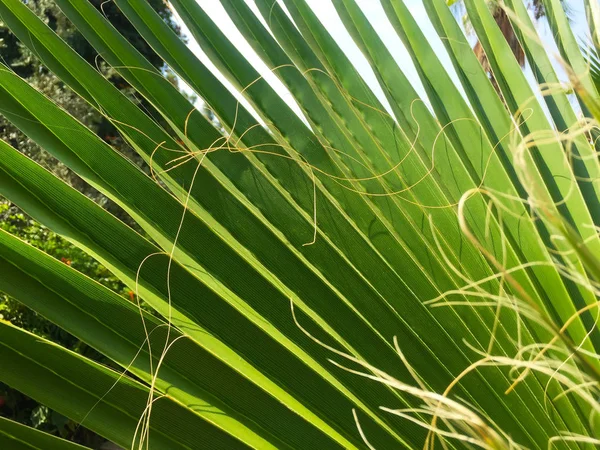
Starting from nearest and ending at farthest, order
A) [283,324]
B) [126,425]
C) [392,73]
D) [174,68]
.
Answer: [126,425], [283,324], [174,68], [392,73]

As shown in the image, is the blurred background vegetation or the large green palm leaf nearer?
the large green palm leaf

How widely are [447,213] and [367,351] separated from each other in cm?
30

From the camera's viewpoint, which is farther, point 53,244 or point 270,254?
point 53,244

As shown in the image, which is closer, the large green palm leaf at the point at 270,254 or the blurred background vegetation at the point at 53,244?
the large green palm leaf at the point at 270,254

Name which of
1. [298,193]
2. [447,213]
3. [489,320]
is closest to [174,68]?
[298,193]

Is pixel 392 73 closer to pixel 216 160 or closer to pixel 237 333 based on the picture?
pixel 216 160

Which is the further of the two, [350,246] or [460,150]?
[460,150]

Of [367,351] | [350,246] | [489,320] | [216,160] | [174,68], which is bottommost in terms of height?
[489,320]

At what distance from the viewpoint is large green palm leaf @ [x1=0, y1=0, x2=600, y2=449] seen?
74 centimetres

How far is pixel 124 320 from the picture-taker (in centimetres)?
76

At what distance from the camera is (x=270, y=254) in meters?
0.88

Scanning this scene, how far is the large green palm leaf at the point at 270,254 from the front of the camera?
744mm

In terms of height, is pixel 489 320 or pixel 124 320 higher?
pixel 124 320

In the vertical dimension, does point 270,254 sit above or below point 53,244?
above
